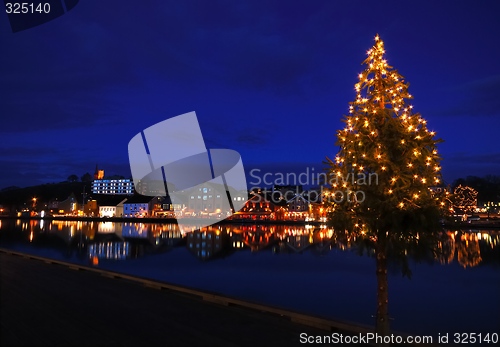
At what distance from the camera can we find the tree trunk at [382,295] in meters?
5.25

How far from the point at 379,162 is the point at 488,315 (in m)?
10.1

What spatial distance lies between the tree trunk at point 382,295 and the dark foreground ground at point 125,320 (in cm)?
84

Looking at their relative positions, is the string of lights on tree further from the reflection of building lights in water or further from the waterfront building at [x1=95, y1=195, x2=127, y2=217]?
the waterfront building at [x1=95, y1=195, x2=127, y2=217]

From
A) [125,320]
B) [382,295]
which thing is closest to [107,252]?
[125,320]

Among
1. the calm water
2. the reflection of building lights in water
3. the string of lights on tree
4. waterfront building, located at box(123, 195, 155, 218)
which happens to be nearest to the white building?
Result: waterfront building, located at box(123, 195, 155, 218)

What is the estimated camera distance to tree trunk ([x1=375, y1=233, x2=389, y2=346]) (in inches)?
207

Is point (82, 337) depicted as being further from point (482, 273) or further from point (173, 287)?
point (482, 273)

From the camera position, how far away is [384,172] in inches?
211

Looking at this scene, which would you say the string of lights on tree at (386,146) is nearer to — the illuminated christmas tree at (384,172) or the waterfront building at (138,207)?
the illuminated christmas tree at (384,172)

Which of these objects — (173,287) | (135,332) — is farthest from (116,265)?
(135,332)

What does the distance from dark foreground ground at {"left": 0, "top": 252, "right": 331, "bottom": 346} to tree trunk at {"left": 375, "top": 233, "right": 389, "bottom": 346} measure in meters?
0.84

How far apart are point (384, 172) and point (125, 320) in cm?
434

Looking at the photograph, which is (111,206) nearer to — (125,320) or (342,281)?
(342,281)

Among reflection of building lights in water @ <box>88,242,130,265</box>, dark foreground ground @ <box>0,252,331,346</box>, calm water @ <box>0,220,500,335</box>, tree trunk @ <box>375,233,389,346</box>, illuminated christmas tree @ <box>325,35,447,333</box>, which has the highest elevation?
illuminated christmas tree @ <box>325,35,447,333</box>
